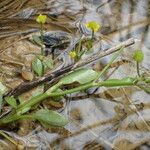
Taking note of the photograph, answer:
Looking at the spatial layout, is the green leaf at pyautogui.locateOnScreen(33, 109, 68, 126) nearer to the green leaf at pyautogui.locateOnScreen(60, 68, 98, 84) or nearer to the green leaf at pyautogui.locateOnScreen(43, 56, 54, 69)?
the green leaf at pyautogui.locateOnScreen(60, 68, 98, 84)

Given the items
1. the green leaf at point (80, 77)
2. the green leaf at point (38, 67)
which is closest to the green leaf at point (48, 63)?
the green leaf at point (38, 67)

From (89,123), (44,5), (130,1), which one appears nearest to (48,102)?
(89,123)

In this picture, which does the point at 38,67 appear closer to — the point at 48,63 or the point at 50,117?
the point at 48,63

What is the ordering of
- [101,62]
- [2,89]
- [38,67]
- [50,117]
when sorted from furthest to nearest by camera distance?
[101,62], [38,67], [2,89], [50,117]

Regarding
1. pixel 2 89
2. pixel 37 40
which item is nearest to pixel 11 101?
pixel 2 89

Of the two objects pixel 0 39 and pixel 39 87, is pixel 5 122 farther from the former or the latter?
pixel 0 39

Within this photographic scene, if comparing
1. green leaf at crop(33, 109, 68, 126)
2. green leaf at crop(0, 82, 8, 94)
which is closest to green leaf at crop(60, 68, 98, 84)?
green leaf at crop(33, 109, 68, 126)

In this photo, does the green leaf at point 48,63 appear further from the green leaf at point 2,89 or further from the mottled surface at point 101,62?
the green leaf at point 2,89
